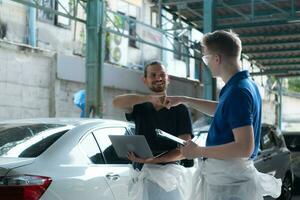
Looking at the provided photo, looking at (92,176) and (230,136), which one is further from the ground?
(230,136)

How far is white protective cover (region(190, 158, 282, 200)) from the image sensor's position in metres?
3.01

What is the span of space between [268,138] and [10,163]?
6.55 metres

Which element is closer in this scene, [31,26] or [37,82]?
[37,82]

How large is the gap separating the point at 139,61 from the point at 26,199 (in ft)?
45.7

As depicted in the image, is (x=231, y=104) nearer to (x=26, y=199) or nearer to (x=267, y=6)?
(x=26, y=199)

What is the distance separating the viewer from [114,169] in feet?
16.5

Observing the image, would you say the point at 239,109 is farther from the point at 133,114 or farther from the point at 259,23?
the point at 259,23

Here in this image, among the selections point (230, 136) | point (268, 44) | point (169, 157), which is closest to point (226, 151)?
point (230, 136)

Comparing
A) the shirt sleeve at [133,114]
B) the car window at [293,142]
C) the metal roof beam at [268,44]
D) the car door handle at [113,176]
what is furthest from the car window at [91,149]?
the metal roof beam at [268,44]

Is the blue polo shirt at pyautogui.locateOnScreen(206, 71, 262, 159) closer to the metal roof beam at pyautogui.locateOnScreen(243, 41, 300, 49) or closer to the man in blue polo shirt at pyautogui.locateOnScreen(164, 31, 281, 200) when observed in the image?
the man in blue polo shirt at pyautogui.locateOnScreen(164, 31, 281, 200)

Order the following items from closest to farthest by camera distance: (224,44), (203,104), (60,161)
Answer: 1. (224,44)
2. (203,104)
3. (60,161)

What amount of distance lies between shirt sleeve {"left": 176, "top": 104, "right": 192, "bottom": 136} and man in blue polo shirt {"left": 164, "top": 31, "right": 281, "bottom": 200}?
850 mm

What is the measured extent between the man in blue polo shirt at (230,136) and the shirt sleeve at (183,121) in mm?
850

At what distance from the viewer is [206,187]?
312 centimetres
